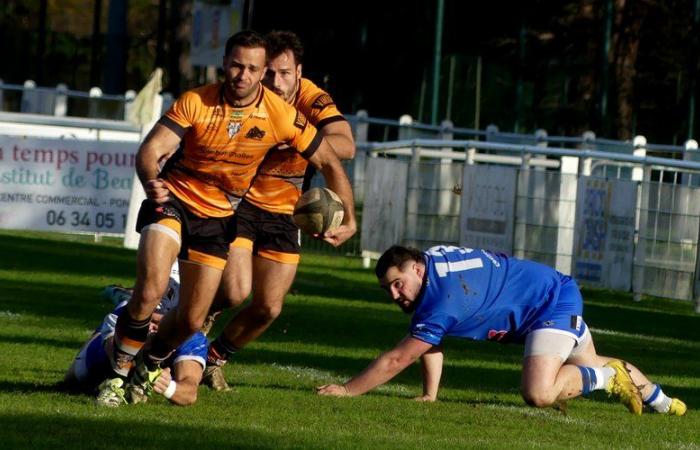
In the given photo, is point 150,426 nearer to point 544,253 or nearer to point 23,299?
point 23,299

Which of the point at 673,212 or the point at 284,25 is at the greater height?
the point at 284,25

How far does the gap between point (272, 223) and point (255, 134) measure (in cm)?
113

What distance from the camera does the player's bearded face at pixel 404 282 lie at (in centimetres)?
930

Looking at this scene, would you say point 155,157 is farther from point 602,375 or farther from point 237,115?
point 602,375

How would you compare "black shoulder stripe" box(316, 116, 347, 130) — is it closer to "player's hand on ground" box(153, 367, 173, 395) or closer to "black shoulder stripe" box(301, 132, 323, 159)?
"black shoulder stripe" box(301, 132, 323, 159)

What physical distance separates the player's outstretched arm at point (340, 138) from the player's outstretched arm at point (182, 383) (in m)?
1.49

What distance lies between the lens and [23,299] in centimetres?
1520

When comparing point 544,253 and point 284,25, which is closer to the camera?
point 544,253

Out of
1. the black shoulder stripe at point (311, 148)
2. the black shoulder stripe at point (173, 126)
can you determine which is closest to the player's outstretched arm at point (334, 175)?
the black shoulder stripe at point (311, 148)

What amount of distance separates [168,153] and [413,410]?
6.56 ft

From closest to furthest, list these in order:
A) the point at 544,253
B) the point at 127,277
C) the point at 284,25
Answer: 1. the point at 127,277
2. the point at 544,253
3. the point at 284,25

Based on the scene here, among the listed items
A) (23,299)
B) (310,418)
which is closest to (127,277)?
(23,299)

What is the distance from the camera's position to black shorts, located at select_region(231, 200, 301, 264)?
10117 mm

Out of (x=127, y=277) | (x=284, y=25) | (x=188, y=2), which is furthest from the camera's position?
(x=188, y=2)
